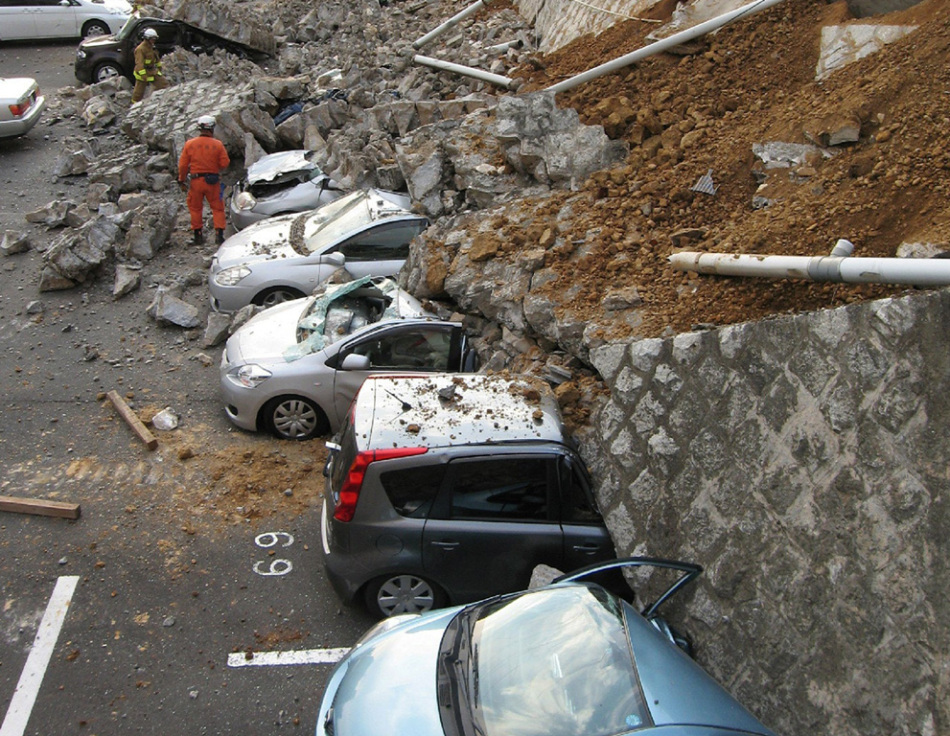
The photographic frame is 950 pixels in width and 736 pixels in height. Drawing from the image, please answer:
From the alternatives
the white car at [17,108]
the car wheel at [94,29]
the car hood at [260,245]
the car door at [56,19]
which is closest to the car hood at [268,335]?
the car hood at [260,245]

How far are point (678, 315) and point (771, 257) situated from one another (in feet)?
2.53

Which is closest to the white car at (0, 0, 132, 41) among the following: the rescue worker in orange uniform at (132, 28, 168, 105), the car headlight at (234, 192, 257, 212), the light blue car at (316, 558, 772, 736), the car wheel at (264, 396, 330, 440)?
the rescue worker in orange uniform at (132, 28, 168, 105)

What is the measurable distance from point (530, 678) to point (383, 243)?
21.4 ft

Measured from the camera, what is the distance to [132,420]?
7.66 metres

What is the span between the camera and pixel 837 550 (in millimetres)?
4574

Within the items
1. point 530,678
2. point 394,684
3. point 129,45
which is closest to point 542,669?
point 530,678

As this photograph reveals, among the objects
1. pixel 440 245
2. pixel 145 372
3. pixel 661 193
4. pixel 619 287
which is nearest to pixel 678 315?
pixel 619 287

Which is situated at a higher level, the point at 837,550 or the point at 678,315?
the point at 678,315

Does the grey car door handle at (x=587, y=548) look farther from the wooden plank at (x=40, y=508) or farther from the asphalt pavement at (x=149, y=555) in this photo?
the wooden plank at (x=40, y=508)

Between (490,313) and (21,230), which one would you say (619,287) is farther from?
(21,230)

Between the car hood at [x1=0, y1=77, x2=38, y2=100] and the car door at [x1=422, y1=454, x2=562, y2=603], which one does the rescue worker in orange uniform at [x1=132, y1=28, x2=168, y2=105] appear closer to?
the car hood at [x1=0, y1=77, x2=38, y2=100]

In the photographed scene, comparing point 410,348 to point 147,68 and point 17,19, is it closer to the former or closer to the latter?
point 147,68

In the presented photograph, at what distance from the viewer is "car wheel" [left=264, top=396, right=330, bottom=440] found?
7.55 metres

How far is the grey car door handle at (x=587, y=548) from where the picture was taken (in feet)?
18.1
